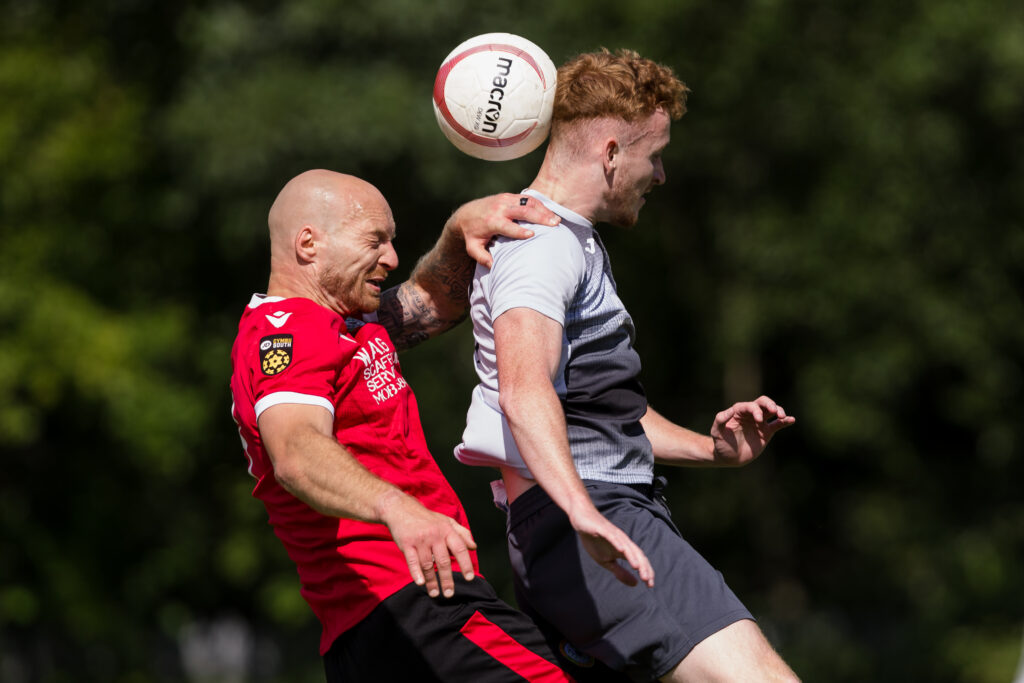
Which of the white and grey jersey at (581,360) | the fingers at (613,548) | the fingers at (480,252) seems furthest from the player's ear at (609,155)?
the fingers at (613,548)

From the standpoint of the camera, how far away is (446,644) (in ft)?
11.0

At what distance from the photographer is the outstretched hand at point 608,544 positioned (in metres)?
2.81

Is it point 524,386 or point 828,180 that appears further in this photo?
point 828,180

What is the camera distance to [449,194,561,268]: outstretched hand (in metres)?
3.43

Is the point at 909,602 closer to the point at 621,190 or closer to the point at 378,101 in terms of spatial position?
the point at 378,101

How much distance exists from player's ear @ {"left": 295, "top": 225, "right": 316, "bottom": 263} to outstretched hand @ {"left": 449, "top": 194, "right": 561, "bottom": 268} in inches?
17.3

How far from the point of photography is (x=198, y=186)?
43.1 feet

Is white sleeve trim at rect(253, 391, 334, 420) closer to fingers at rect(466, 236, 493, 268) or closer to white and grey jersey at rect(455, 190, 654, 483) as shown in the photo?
white and grey jersey at rect(455, 190, 654, 483)

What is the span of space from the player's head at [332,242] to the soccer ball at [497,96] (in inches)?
14.0

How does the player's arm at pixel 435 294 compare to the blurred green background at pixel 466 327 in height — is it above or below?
above

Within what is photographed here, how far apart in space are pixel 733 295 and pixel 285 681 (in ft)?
24.8

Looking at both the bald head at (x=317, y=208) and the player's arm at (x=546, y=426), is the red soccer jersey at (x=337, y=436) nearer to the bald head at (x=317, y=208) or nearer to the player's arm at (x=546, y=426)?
the bald head at (x=317, y=208)

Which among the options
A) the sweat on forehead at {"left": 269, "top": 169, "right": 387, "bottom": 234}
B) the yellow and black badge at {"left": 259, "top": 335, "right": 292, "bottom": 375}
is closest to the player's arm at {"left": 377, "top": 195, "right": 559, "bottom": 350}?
the sweat on forehead at {"left": 269, "top": 169, "right": 387, "bottom": 234}

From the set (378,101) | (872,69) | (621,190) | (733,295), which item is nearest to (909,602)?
(733,295)
